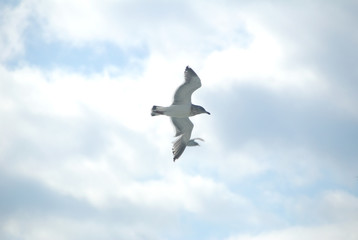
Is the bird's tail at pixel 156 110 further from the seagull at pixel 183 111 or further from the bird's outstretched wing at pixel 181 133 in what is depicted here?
the bird's outstretched wing at pixel 181 133

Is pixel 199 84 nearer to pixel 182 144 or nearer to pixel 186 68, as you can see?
pixel 186 68

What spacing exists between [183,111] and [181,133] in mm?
2397

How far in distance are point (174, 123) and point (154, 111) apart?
2.31 metres

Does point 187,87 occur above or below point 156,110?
above

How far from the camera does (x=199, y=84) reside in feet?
165

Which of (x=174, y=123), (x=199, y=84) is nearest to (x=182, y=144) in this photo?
(x=174, y=123)

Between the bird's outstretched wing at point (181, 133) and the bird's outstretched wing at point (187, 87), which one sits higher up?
the bird's outstretched wing at point (187, 87)

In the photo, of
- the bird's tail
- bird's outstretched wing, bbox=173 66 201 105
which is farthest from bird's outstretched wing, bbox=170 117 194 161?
the bird's tail

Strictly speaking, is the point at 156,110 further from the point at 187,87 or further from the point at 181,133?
the point at 181,133

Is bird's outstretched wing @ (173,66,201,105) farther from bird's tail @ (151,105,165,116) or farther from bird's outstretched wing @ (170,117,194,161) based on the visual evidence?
bird's outstretched wing @ (170,117,194,161)

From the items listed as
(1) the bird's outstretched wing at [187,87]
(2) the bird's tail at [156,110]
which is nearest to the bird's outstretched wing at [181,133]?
(1) the bird's outstretched wing at [187,87]

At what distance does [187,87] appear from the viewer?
5022cm

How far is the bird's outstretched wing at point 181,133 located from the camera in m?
52.0

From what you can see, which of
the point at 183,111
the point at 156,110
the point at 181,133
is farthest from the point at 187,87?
the point at 181,133
